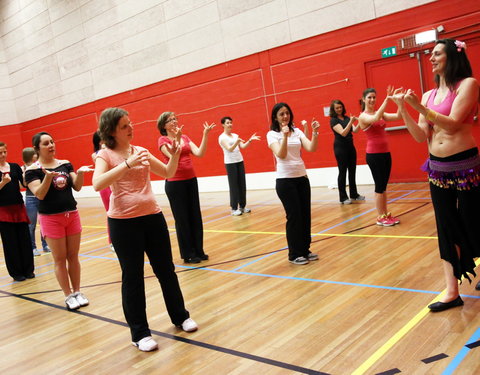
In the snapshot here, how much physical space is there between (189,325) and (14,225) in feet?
11.0

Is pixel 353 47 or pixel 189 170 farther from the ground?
pixel 353 47

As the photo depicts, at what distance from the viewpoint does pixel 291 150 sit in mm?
4637

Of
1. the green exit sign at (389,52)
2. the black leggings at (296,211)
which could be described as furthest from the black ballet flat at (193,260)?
the green exit sign at (389,52)

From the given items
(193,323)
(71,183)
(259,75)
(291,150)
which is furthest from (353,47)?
(193,323)

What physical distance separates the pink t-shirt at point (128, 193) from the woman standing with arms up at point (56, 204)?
39.4 inches

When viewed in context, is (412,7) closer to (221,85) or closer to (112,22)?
(221,85)

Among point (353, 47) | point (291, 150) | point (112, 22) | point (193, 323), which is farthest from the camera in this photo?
point (112, 22)

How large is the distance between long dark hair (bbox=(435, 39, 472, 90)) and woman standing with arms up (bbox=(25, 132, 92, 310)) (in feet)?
9.70

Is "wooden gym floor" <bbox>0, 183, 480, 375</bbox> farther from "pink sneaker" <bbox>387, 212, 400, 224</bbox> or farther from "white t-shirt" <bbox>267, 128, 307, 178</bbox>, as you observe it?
"white t-shirt" <bbox>267, 128, 307, 178</bbox>

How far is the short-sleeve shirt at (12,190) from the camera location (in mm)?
5484

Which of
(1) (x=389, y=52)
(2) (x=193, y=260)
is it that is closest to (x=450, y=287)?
(2) (x=193, y=260)

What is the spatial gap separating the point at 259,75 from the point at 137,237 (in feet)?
27.0

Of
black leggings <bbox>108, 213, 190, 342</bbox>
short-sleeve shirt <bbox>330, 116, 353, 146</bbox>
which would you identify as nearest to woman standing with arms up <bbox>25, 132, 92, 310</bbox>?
black leggings <bbox>108, 213, 190, 342</bbox>

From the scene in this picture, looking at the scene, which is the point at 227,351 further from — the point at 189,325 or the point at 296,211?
the point at 296,211
